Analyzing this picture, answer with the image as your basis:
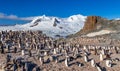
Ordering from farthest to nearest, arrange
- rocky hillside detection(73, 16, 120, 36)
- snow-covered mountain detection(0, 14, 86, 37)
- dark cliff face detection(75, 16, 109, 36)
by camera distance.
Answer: snow-covered mountain detection(0, 14, 86, 37) → dark cliff face detection(75, 16, 109, 36) → rocky hillside detection(73, 16, 120, 36)

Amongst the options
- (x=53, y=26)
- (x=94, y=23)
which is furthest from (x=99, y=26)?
(x=53, y=26)

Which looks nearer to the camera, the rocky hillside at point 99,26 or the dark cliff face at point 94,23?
the rocky hillside at point 99,26

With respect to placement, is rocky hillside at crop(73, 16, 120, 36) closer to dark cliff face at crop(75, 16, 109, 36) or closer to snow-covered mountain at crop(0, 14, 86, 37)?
dark cliff face at crop(75, 16, 109, 36)

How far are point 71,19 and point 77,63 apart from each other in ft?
168

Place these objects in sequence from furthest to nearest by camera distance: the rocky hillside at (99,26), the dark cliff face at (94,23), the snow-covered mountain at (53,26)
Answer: the snow-covered mountain at (53,26) < the dark cliff face at (94,23) < the rocky hillside at (99,26)

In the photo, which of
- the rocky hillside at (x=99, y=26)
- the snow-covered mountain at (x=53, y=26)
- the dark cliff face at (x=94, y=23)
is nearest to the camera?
the rocky hillside at (x=99, y=26)

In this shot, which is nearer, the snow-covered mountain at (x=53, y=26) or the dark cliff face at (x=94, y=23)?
the dark cliff face at (x=94, y=23)

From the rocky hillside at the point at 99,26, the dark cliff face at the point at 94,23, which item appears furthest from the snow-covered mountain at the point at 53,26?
the rocky hillside at the point at 99,26

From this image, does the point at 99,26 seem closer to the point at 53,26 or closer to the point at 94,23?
the point at 94,23

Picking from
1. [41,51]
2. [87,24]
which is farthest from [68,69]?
[87,24]

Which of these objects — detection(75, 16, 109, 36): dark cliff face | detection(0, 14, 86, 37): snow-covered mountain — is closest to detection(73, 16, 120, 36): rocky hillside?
detection(75, 16, 109, 36): dark cliff face

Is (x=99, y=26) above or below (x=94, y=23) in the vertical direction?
below

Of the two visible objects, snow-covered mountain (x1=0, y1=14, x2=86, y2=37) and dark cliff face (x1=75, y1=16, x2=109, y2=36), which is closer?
dark cliff face (x1=75, y1=16, x2=109, y2=36)

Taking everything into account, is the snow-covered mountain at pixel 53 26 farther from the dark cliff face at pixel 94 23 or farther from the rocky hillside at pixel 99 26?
the rocky hillside at pixel 99 26
